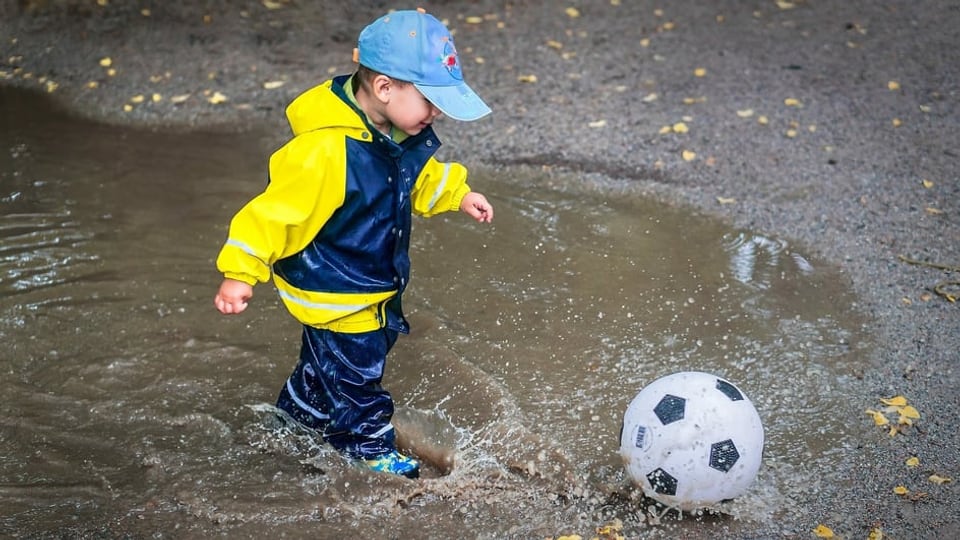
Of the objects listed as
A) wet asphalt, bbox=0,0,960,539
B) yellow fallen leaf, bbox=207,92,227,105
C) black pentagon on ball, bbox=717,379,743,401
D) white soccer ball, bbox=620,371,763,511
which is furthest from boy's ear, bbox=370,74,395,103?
yellow fallen leaf, bbox=207,92,227,105

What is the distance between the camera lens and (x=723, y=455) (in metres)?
3.14

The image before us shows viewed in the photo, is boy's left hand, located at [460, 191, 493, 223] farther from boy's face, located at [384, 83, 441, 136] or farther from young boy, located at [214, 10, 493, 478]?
boy's face, located at [384, 83, 441, 136]

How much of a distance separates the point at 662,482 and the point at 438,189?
1.25 meters

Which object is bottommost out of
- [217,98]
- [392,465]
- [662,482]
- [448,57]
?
[217,98]

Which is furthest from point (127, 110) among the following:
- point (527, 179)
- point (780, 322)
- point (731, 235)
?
point (780, 322)

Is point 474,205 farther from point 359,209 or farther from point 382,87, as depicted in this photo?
point 382,87

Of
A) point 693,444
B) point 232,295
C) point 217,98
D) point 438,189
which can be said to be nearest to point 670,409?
point 693,444

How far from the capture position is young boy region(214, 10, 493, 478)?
3.01 m

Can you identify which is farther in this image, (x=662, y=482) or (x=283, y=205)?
(x=662, y=482)

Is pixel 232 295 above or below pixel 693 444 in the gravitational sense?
above

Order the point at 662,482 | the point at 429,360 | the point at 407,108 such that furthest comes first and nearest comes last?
the point at 429,360 < the point at 662,482 < the point at 407,108

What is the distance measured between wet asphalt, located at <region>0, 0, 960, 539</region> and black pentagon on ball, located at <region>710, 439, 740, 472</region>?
0.32 meters

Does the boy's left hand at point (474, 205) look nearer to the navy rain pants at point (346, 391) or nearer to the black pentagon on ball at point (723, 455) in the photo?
the navy rain pants at point (346, 391)

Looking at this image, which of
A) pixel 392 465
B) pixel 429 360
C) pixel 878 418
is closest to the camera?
pixel 392 465
